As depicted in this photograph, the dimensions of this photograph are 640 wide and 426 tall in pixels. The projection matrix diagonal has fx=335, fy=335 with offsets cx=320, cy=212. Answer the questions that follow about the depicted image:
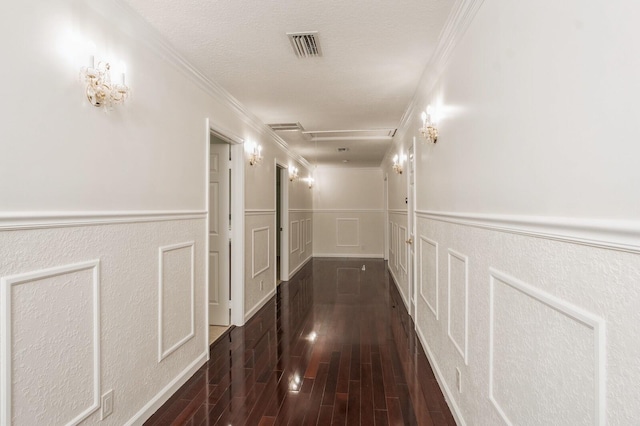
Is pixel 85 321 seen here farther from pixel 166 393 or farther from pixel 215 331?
pixel 215 331

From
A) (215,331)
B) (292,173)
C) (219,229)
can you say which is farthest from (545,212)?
(292,173)

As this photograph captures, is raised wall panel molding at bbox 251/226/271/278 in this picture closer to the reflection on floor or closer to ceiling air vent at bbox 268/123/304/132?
the reflection on floor

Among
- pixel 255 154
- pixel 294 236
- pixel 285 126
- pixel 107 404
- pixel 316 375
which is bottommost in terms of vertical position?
pixel 316 375

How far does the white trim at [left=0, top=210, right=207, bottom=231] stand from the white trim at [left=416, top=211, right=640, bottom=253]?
196 cm

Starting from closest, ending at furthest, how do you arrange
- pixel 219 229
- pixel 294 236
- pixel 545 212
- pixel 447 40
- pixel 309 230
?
1. pixel 545 212
2. pixel 447 40
3. pixel 219 229
4. pixel 294 236
5. pixel 309 230

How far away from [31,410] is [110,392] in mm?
475

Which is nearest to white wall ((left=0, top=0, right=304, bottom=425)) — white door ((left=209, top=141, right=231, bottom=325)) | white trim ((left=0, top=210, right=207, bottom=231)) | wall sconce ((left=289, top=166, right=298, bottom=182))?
white trim ((left=0, top=210, right=207, bottom=231))

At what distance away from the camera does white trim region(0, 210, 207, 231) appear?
134 centimetres

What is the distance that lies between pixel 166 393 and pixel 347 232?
7.26m

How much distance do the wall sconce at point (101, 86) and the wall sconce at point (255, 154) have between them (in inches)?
91.9

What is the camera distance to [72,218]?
5.30ft

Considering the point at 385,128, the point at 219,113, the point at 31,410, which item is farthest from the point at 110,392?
the point at 385,128

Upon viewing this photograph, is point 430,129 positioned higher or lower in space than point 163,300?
higher

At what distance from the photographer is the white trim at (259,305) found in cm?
415
